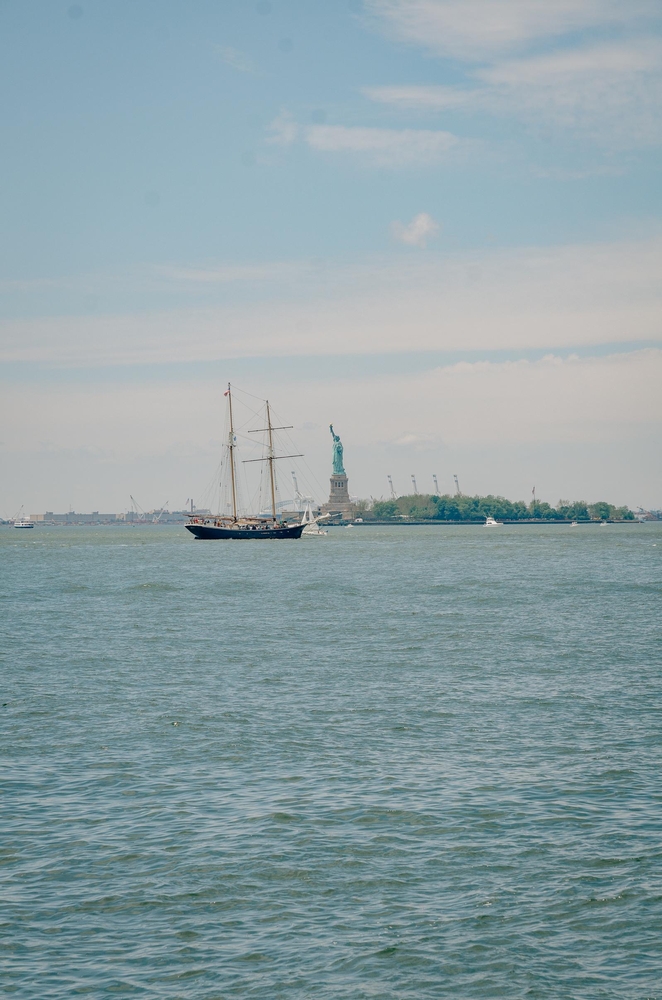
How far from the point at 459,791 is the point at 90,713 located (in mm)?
12304

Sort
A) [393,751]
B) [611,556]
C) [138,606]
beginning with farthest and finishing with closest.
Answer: [611,556] < [138,606] < [393,751]

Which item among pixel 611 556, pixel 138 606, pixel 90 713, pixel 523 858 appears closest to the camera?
pixel 523 858

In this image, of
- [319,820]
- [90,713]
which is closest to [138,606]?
[90,713]

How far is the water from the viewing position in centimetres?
1354

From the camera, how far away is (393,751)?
2406 cm

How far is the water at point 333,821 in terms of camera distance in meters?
13.5

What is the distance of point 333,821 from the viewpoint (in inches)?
742

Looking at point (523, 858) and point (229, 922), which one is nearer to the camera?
point (229, 922)

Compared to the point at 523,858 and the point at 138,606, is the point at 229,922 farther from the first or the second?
the point at 138,606

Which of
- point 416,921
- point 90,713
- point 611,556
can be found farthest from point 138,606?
point 611,556

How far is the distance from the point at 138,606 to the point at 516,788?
45.8 m

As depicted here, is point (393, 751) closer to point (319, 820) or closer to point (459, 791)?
point (459, 791)

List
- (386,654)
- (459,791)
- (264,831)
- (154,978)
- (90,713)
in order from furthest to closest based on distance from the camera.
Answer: (386,654)
(90,713)
(459,791)
(264,831)
(154,978)

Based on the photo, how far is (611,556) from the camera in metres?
131
